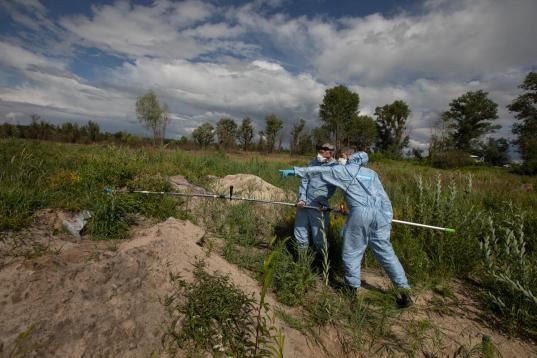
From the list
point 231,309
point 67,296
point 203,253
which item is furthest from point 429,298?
point 67,296

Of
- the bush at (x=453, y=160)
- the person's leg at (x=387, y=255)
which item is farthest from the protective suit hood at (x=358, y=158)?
the bush at (x=453, y=160)

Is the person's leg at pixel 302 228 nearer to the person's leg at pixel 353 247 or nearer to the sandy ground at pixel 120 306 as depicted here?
the person's leg at pixel 353 247

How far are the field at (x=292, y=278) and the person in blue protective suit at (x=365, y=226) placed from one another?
0.19m

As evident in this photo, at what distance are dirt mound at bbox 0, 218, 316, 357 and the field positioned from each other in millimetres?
49

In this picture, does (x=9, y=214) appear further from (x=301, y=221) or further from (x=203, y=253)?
(x=301, y=221)

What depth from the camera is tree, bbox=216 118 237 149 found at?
135ft

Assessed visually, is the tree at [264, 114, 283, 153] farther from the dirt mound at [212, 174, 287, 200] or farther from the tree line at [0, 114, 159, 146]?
the dirt mound at [212, 174, 287, 200]

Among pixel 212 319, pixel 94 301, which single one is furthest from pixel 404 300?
pixel 94 301

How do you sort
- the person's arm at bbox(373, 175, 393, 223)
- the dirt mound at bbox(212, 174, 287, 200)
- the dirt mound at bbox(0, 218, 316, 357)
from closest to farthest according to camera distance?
the dirt mound at bbox(0, 218, 316, 357) → the person's arm at bbox(373, 175, 393, 223) → the dirt mound at bbox(212, 174, 287, 200)

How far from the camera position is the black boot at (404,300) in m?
2.87

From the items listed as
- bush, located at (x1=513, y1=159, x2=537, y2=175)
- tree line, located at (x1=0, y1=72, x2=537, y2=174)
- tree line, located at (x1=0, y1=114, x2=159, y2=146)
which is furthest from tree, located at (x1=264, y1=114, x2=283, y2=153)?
bush, located at (x1=513, y1=159, x2=537, y2=175)

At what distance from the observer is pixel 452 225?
13.3 feet

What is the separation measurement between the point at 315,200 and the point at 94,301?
2669 mm

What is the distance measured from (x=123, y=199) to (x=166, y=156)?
5.66m
